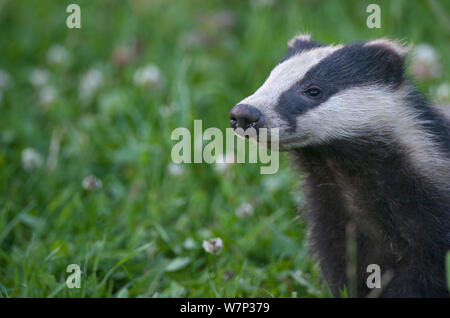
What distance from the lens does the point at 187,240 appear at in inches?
166

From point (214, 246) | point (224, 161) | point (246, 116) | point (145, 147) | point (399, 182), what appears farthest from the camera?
point (145, 147)

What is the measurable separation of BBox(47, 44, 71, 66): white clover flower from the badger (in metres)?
3.42

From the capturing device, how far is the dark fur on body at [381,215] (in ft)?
10.6

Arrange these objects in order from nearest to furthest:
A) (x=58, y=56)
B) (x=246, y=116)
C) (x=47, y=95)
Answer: (x=246, y=116) < (x=47, y=95) < (x=58, y=56)

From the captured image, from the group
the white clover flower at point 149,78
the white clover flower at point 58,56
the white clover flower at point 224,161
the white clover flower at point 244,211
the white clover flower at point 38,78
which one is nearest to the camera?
the white clover flower at point 244,211

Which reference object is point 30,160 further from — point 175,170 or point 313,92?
point 313,92

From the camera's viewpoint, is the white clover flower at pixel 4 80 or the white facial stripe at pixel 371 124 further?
the white clover flower at pixel 4 80

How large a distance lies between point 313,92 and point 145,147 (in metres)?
1.97

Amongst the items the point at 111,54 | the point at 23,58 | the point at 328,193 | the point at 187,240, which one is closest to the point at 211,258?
the point at 187,240

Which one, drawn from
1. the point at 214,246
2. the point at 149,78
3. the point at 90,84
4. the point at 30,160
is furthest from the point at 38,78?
the point at 214,246

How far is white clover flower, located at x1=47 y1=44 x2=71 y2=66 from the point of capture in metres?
6.30

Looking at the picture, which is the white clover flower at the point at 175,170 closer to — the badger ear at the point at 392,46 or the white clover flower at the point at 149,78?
the white clover flower at the point at 149,78

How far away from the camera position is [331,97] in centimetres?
332

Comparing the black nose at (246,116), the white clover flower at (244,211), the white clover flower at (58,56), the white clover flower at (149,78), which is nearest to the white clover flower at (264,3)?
the white clover flower at (149,78)
